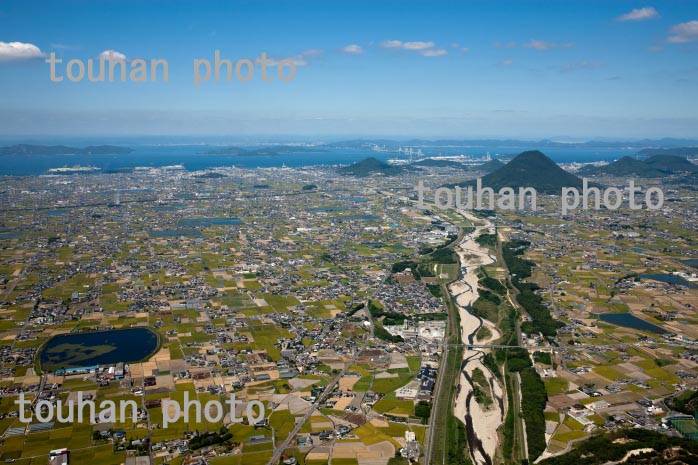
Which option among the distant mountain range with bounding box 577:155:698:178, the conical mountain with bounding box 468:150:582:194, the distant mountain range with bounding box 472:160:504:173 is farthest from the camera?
the distant mountain range with bounding box 472:160:504:173

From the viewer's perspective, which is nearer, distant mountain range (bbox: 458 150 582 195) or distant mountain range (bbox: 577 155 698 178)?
distant mountain range (bbox: 458 150 582 195)

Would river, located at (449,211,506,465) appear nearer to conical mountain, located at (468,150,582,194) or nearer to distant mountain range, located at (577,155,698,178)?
conical mountain, located at (468,150,582,194)

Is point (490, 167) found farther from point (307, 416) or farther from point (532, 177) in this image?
point (307, 416)

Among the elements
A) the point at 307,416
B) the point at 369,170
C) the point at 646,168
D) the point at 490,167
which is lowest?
the point at 307,416

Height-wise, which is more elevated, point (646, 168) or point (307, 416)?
Result: point (646, 168)

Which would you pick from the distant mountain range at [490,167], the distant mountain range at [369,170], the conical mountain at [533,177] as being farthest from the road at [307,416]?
the distant mountain range at [490,167]

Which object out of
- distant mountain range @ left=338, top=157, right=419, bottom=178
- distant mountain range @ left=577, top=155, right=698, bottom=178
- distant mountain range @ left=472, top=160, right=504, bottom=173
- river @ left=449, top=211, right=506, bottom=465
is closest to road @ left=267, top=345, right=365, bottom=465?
river @ left=449, top=211, right=506, bottom=465

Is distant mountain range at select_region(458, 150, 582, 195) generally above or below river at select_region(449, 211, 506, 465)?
above

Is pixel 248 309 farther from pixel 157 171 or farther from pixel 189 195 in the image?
pixel 157 171

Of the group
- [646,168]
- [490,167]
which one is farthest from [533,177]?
[646,168]
